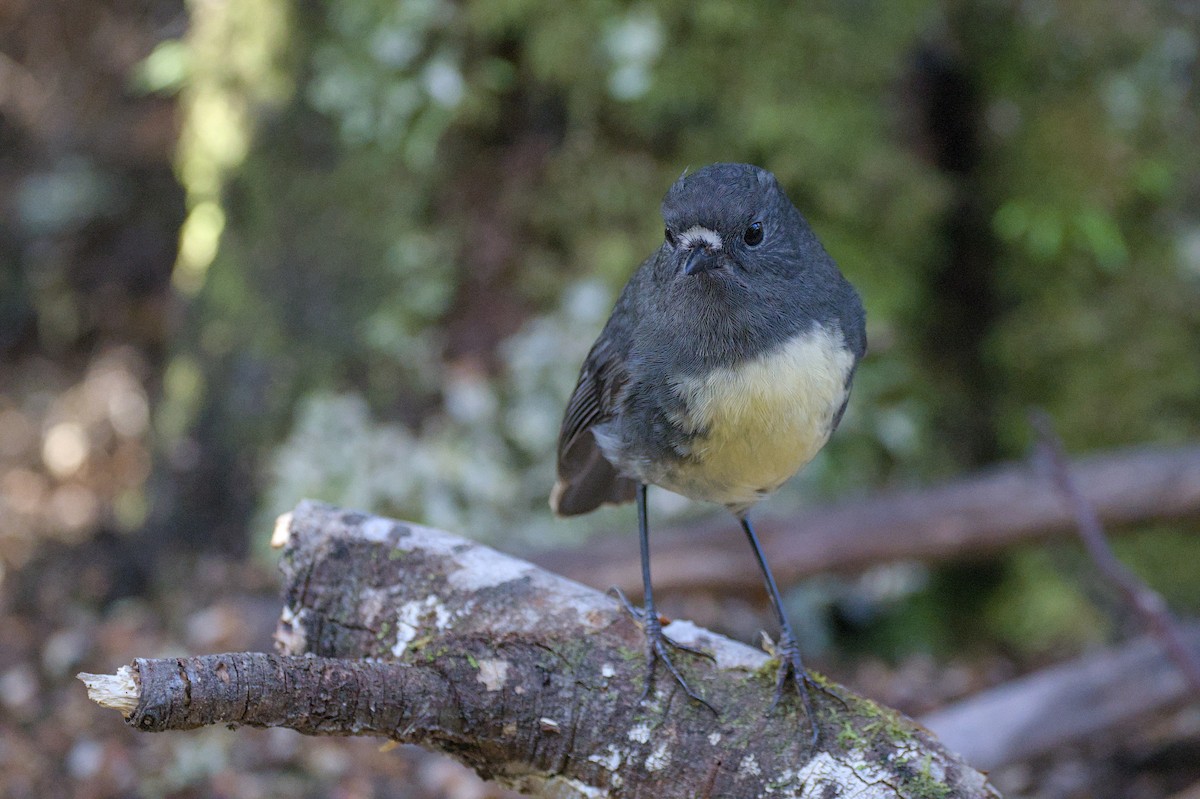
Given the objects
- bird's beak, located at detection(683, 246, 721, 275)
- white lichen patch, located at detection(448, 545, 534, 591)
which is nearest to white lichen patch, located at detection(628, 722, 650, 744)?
white lichen patch, located at detection(448, 545, 534, 591)

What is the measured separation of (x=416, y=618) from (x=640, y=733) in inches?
22.9

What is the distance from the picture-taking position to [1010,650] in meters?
5.53

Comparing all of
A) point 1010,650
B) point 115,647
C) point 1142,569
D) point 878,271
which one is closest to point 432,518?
point 115,647

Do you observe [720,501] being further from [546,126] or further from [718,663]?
[546,126]

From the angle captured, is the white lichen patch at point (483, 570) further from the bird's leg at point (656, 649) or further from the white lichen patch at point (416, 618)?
the bird's leg at point (656, 649)

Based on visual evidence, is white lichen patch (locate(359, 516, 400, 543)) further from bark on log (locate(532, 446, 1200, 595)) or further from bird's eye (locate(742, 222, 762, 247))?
bark on log (locate(532, 446, 1200, 595))

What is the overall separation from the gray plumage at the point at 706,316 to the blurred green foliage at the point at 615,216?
248 centimetres

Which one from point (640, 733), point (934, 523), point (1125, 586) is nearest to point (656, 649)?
point (640, 733)

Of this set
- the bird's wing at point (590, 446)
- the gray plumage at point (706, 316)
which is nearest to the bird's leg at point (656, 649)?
the gray plumage at point (706, 316)

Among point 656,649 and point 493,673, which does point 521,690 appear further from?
point 656,649

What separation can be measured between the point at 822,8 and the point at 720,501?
339 cm

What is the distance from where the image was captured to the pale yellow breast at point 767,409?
254 cm

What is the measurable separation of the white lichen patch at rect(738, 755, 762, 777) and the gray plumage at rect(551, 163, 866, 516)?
65 centimetres

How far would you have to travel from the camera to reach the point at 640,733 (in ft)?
7.88
